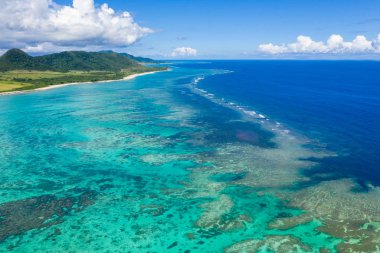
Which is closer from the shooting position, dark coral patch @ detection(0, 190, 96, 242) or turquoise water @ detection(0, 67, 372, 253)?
turquoise water @ detection(0, 67, 372, 253)

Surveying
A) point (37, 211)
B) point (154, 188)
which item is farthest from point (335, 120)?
point (37, 211)

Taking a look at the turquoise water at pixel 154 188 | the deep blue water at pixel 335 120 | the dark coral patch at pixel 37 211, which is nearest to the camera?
the turquoise water at pixel 154 188

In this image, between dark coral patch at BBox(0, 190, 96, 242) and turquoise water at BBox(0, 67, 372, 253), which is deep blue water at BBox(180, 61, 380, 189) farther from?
dark coral patch at BBox(0, 190, 96, 242)

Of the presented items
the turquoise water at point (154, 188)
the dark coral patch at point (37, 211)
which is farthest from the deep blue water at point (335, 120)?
the dark coral patch at point (37, 211)

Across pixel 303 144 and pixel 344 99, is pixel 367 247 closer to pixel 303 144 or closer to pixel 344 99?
pixel 303 144

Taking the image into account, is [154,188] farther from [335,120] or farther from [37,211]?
[335,120]

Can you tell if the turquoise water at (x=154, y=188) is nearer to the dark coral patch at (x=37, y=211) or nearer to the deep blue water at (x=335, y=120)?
the dark coral patch at (x=37, y=211)

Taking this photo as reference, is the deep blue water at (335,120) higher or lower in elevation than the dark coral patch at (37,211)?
higher

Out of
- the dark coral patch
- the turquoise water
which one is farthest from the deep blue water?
the dark coral patch

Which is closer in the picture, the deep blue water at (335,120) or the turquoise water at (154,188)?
the turquoise water at (154,188)
